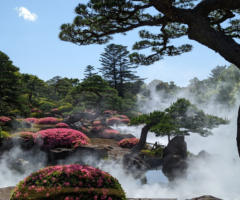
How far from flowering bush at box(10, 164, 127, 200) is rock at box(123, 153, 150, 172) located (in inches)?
160

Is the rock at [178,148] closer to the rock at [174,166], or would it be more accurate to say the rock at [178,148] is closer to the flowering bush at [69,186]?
the rock at [174,166]

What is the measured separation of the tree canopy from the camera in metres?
2.90

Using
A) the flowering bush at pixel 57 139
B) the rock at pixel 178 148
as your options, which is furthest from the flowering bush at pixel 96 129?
the rock at pixel 178 148

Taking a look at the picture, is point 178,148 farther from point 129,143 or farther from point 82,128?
point 82,128

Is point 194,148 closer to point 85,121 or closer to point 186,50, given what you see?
point 186,50

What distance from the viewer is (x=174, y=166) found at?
21.2 feet

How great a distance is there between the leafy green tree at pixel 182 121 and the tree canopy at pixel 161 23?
2203 mm

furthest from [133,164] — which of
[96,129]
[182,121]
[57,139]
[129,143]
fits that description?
[96,129]

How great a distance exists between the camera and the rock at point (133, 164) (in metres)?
6.41

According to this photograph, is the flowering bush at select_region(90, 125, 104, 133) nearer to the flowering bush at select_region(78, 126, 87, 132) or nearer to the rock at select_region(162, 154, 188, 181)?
the flowering bush at select_region(78, 126, 87, 132)

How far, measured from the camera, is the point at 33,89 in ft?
68.3

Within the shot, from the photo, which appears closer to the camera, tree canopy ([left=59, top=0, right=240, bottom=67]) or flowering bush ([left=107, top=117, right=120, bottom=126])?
tree canopy ([left=59, top=0, right=240, bottom=67])

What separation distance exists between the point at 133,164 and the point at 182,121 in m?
2.26

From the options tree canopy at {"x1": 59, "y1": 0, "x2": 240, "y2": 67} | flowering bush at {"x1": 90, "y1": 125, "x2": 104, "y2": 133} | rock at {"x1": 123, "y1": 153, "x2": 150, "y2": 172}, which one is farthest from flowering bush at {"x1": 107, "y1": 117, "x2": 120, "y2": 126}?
tree canopy at {"x1": 59, "y1": 0, "x2": 240, "y2": 67}
